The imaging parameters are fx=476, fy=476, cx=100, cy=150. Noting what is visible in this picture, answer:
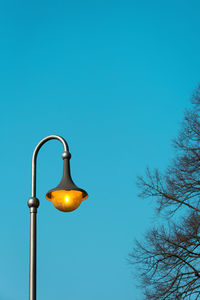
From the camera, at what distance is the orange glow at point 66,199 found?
614 centimetres

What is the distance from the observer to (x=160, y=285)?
49.3 ft

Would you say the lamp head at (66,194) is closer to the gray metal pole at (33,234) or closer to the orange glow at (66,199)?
the orange glow at (66,199)

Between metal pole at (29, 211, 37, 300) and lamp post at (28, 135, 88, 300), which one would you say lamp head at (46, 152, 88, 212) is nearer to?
A: lamp post at (28, 135, 88, 300)

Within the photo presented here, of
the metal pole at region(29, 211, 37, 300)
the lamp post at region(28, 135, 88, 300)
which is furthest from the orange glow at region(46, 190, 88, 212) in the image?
the metal pole at region(29, 211, 37, 300)

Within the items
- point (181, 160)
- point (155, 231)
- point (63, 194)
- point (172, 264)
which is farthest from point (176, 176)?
point (63, 194)

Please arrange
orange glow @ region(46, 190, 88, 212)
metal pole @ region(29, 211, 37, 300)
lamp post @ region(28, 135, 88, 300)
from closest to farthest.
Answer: metal pole @ region(29, 211, 37, 300), lamp post @ region(28, 135, 88, 300), orange glow @ region(46, 190, 88, 212)

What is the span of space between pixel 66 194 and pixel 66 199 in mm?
65

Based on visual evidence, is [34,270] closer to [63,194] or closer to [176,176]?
[63,194]

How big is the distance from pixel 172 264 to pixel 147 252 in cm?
110

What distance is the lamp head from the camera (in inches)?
238

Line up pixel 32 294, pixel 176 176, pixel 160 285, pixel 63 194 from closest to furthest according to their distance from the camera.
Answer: pixel 32 294 < pixel 63 194 < pixel 160 285 < pixel 176 176

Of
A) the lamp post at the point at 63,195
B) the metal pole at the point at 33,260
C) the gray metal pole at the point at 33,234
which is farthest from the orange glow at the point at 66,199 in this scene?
the metal pole at the point at 33,260

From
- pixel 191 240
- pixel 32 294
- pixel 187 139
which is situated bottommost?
pixel 32 294

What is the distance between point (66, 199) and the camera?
614 cm
